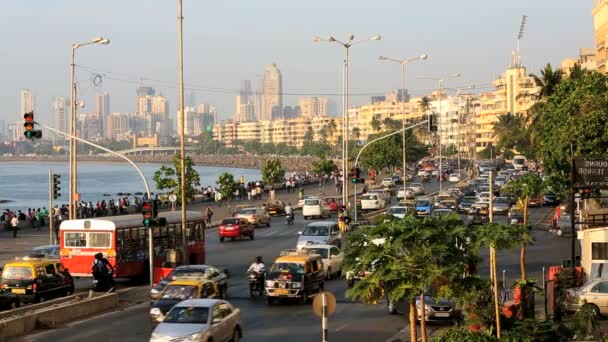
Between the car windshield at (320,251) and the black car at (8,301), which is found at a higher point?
the car windshield at (320,251)

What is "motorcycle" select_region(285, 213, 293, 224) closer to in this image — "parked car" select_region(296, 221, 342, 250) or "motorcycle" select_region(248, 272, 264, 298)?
"parked car" select_region(296, 221, 342, 250)

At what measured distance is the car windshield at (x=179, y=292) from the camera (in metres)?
26.1

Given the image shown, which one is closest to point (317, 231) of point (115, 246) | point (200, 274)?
point (115, 246)

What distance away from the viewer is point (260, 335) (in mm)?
24562

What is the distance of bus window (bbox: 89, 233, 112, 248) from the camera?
111 ft

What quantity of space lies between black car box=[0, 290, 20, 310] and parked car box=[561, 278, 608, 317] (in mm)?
14572

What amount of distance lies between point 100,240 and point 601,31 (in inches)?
3125

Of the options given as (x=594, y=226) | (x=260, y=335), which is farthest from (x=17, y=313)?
(x=594, y=226)

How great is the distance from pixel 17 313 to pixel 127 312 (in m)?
3.94

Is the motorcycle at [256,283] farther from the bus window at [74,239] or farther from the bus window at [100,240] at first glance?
the bus window at [74,239]

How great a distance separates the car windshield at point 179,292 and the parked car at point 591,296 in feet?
31.8

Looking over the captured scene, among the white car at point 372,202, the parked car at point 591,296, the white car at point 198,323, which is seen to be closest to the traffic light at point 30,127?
the white car at point 198,323

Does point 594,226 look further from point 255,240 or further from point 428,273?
point 255,240

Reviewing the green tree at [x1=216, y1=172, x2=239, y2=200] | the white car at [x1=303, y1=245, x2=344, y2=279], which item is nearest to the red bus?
the white car at [x1=303, y1=245, x2=344, y2=279]
